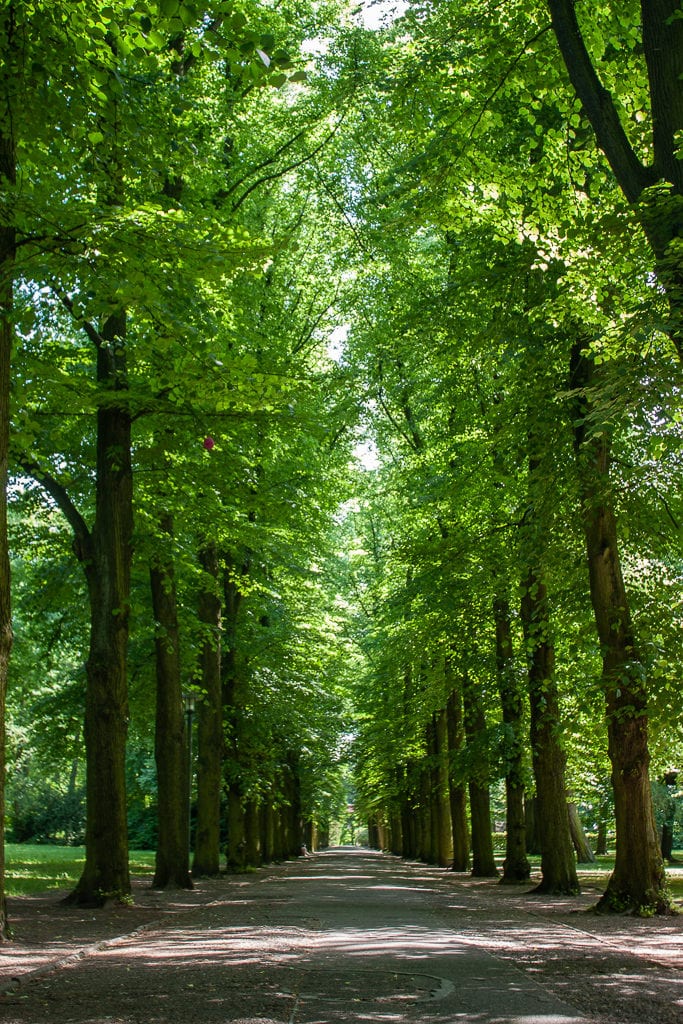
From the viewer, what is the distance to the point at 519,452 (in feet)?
46.1

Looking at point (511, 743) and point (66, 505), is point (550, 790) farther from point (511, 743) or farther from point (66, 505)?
point (66, 505)

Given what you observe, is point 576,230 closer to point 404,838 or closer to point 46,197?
point 46,197

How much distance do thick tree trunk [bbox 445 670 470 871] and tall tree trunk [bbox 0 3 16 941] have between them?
22062 millimetres

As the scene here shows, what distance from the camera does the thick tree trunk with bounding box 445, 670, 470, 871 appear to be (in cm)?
2977

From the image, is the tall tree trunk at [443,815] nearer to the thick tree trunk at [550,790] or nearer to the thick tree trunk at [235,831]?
the thick tree trunk at [235,831]

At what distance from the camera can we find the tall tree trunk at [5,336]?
781 centimetres

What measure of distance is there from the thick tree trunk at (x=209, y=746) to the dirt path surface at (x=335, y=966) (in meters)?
7.56

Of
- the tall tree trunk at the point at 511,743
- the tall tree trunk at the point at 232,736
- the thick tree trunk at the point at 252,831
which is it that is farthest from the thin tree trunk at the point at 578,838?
the tall tree trunk at the point at 511,743

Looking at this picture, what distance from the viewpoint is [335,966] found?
25.8 feet

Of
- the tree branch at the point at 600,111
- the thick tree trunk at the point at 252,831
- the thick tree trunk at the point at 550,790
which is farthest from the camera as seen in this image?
the thick tree trunk at the point at 252,831

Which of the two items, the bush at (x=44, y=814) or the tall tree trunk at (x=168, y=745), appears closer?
the tall tree trunk at (x=168, y=745)

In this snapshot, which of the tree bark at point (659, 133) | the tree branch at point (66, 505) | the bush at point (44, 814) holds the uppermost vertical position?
the tree bark at point (659, 133)

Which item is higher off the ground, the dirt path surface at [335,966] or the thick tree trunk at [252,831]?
the dirt path surface at [335,966]

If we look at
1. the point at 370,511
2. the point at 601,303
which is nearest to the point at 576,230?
the point at 601,303
